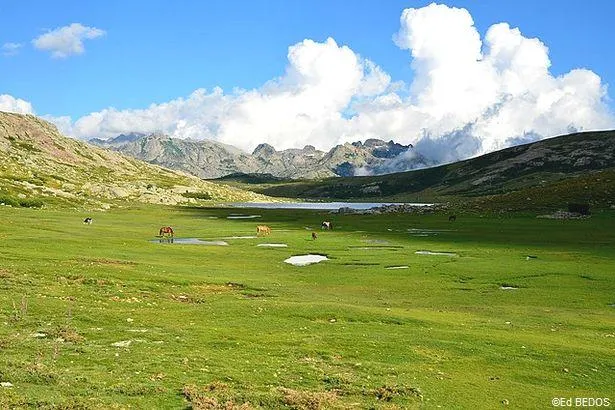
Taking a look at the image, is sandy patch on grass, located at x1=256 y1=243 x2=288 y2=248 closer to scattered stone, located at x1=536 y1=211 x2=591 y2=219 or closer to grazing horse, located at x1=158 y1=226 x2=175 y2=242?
grazing horse, located at x1=158 y1=226 x2=175 y2=242

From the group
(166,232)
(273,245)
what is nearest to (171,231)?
(166,232)

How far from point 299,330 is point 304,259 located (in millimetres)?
32814

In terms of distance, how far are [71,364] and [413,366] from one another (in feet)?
44.6

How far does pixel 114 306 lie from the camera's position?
3120 centimetres

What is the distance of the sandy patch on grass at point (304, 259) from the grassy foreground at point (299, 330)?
2.16 m

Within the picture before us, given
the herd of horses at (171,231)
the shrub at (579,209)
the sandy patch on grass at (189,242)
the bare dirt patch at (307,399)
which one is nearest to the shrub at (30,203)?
the herd of horses at (171,231)

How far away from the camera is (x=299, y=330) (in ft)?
90.7

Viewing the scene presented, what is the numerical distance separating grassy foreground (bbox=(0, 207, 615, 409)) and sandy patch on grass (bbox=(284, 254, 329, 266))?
7.07 ft

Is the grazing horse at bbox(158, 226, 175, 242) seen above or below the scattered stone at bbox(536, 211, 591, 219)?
below

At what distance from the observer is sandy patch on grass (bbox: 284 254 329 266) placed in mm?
57281

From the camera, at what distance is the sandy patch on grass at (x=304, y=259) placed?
5728 cm

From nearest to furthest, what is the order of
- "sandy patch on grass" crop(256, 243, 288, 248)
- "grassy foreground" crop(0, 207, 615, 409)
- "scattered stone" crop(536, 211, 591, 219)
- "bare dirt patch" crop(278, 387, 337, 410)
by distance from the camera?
"bare dirt patch" crop(278, 387, 337, 410), "grassy foreground" crop(0, 207, 615, 409), "sandy patch on grass" crop(256, 243, 288, 248), "scattered stone" crop(536, 211, 591, 219)

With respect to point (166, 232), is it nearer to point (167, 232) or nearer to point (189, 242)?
point (167, 232)

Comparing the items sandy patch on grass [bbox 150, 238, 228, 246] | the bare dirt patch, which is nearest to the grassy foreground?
the bare dirt patch
